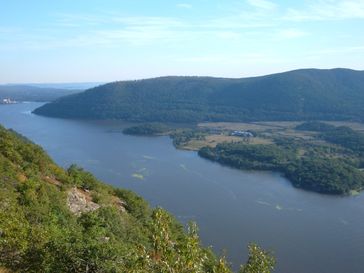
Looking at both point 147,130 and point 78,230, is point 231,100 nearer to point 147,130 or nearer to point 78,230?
point 147,130

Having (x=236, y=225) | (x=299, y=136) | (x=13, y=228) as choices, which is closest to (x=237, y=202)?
(x=236, y=225)

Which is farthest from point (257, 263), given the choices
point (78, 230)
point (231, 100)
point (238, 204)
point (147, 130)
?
point (231, 100)

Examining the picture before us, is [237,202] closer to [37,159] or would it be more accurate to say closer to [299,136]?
[37,159]

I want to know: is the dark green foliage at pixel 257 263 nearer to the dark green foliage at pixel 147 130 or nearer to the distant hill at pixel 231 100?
the dark green foliage at pixel 147 130

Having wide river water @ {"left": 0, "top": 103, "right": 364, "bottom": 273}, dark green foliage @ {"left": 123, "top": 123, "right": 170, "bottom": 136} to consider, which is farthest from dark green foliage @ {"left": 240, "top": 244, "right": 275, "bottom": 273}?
dark green foliage @ {"left": 123, "top": 123, "right": 170, "bottom": 136}

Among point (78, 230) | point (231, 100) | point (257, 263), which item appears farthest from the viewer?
point (231, 100)

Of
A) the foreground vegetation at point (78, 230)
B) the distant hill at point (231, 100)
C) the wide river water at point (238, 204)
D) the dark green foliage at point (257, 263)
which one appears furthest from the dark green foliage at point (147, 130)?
the dark green foliage at point (257, 263)

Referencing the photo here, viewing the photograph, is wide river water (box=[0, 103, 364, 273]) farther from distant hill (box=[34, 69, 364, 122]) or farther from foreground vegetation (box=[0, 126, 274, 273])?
distant hill (box=[34, 69, 364, 122])
